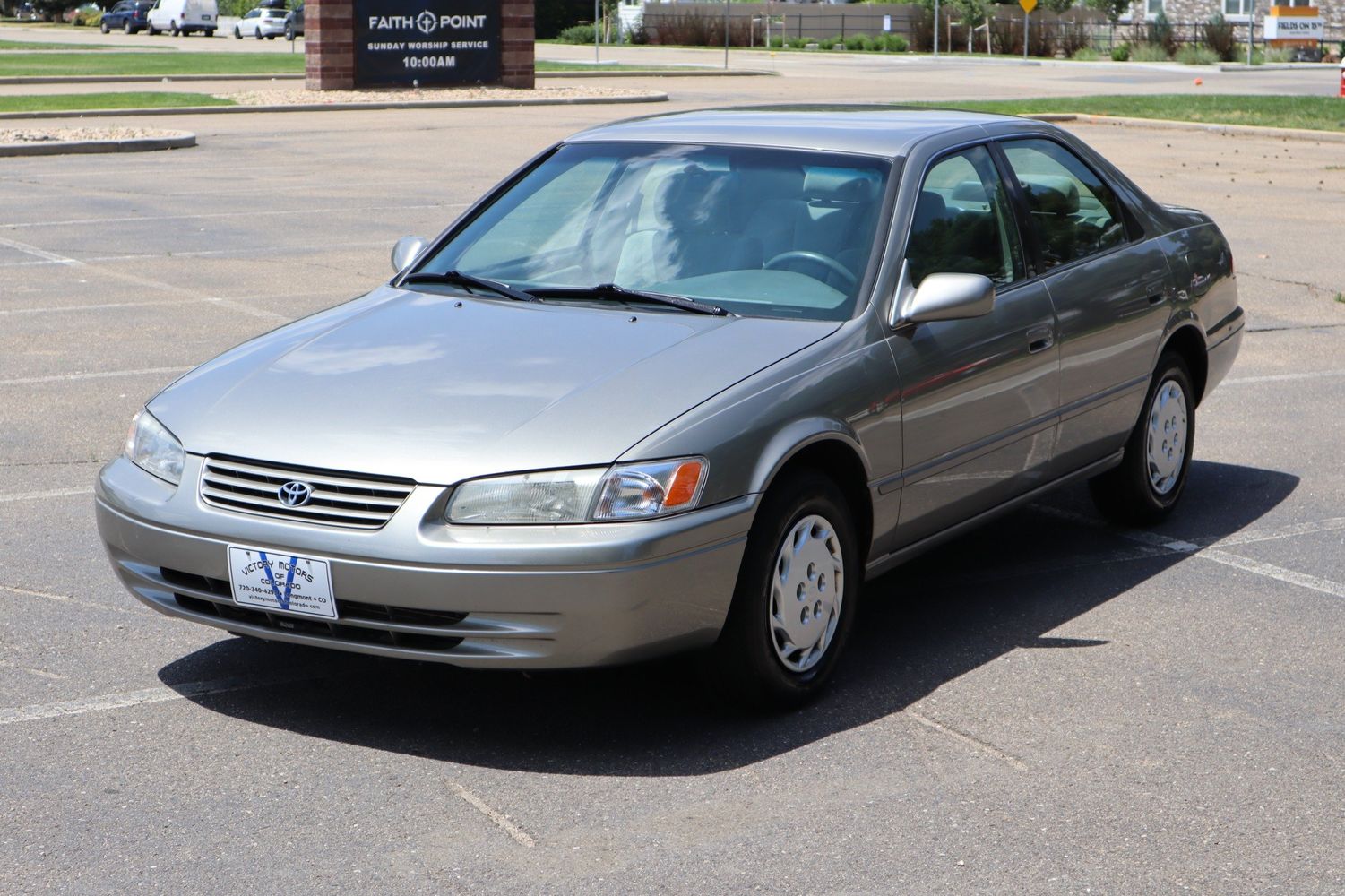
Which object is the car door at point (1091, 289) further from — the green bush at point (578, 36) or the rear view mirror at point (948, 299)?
the green bush at point (578, 36)

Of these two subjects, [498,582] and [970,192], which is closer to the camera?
[498,582]

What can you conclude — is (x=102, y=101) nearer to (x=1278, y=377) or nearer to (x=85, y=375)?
(x=85, y=375)

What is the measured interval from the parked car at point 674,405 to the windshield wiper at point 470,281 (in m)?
0.01

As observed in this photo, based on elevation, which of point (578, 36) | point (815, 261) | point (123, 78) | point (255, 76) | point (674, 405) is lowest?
point (674, 405)

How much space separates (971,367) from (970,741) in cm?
129

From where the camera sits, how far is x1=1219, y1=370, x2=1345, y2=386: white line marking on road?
31.6 ft

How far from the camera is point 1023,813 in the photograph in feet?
13.6

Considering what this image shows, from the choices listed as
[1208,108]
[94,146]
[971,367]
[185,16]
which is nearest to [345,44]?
[94,146]

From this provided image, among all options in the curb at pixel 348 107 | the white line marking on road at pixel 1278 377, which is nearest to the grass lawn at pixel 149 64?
the curb at pixel 348 107

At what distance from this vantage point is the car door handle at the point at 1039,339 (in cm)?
568

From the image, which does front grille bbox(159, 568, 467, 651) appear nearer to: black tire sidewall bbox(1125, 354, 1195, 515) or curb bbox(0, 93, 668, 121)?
black tire sidewall bbox(1125, 354, 1195, 515)

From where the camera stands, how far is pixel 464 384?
15.1 feet

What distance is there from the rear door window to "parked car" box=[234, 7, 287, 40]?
6586cm

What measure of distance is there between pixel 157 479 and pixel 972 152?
112 inches
